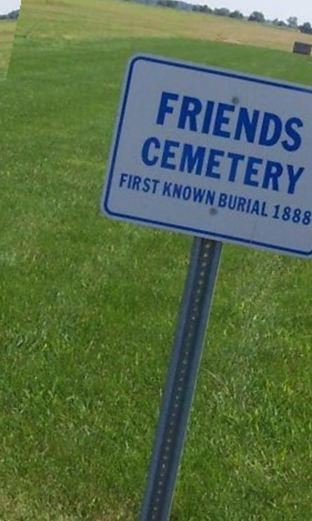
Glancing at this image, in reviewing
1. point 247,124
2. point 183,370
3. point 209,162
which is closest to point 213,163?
point 209,162

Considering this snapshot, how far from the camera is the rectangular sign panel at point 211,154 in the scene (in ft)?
8.26

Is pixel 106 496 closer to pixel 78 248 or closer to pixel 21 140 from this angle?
pixel 78 248

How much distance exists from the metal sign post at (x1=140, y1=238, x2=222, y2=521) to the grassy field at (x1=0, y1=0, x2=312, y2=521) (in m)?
0.69

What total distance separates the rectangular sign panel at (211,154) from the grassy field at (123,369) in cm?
48

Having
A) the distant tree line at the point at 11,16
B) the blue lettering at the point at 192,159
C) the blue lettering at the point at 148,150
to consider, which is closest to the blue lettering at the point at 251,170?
the blue lettering at the point at 192,159

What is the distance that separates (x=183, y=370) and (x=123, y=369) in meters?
2.51

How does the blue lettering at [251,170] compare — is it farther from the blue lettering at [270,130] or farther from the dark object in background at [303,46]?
the dark object in background at [303,46]

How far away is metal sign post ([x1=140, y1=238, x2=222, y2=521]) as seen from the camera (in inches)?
103

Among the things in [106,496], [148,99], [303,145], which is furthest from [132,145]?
[106,496]

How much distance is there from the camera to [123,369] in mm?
5121

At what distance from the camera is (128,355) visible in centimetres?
532

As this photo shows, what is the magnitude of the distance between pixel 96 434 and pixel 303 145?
84.3 inches

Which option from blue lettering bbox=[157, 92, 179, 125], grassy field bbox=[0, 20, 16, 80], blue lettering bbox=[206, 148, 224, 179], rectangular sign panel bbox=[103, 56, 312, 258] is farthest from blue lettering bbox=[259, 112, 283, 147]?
grassy field bbox=[0, 20, 16, 80]

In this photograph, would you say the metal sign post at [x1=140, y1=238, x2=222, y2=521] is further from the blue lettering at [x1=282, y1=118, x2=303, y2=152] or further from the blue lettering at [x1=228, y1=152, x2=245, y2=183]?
the blue lettering at [x1=282, y1=118, x2=303, y2=152]
